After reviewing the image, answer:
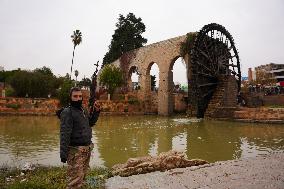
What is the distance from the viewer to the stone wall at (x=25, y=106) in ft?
Answer: 75.9

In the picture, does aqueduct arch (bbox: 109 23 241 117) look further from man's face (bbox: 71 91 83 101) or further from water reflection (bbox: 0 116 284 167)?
man's face (bbox: 71 91 83 101)

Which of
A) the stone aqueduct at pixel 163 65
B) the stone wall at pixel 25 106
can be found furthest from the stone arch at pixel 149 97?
the stone wall at pixel 25 106

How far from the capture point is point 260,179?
14.0 feet

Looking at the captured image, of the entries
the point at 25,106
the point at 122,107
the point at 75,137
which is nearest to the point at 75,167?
the point at 75,137

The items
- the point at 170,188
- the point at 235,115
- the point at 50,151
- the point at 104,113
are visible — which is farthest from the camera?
the point at 104,113

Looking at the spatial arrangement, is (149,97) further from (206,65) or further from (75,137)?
(75,137)

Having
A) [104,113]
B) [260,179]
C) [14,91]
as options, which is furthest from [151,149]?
[14,91]

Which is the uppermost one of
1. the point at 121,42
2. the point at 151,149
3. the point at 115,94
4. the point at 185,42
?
the point at 121,42

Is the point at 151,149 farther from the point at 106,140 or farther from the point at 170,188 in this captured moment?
Result: the point at 170,188

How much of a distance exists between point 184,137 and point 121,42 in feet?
85.5

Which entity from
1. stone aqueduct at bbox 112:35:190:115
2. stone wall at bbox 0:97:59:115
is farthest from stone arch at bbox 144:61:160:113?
stone wall at bbox 0:97:59:115

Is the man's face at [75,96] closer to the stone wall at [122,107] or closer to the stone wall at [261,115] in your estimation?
the stone wall at [261,115]

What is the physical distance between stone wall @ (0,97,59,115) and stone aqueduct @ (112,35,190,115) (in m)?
7.84

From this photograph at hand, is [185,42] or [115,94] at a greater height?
[185,42]
